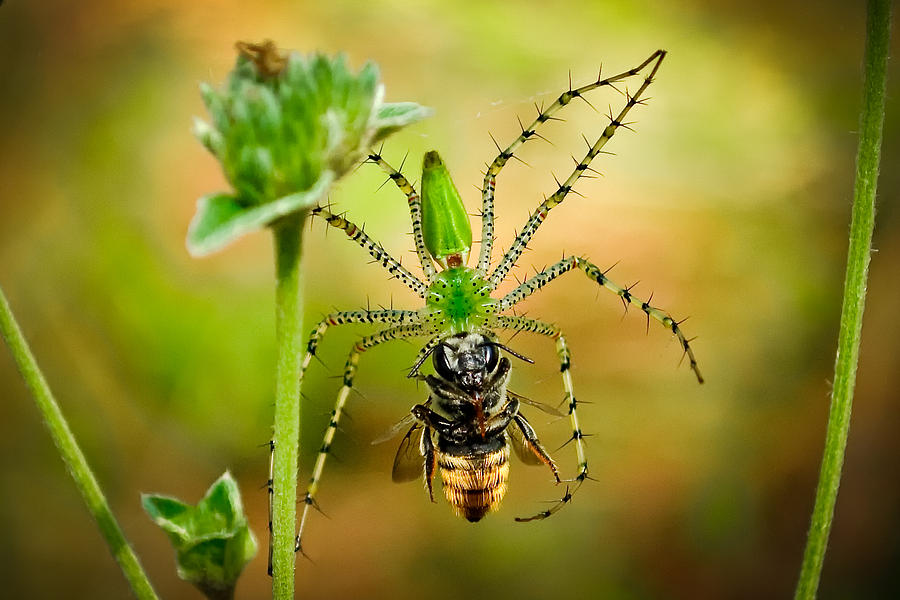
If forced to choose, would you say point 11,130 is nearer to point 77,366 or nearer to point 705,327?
point 77,366

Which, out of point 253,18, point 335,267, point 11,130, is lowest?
point 335,267

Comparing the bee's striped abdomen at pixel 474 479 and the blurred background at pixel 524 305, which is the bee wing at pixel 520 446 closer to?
the bee's striped abdomen at pixel 474 479

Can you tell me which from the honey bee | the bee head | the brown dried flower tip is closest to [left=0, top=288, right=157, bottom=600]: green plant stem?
the brown dried flower tip

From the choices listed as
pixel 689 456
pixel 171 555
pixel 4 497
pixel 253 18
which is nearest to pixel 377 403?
pixel 171 555

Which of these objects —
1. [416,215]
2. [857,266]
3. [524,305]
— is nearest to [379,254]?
[416,215]

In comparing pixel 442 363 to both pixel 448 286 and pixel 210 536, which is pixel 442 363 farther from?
pixel 210 536
